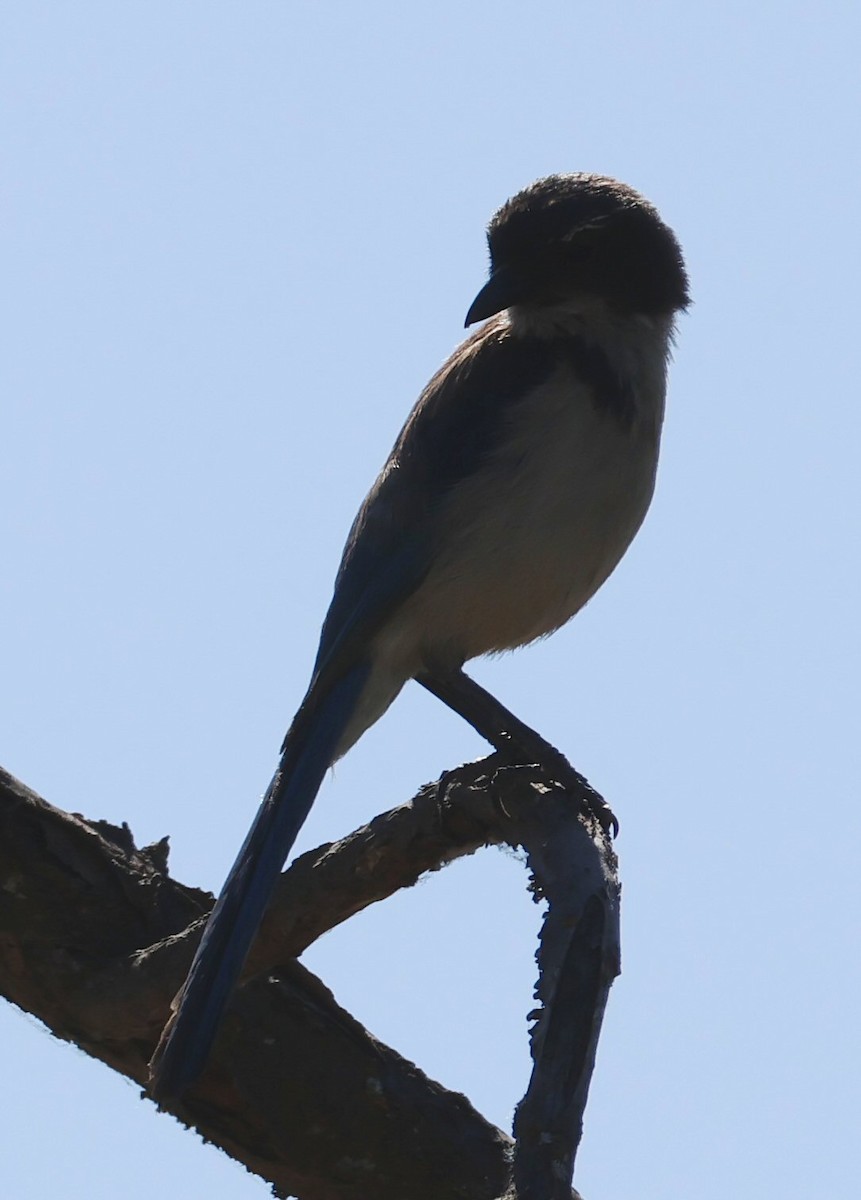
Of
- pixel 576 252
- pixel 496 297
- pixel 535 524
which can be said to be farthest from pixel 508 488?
pixel 576 252

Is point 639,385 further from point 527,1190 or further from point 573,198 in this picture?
point 527,1190

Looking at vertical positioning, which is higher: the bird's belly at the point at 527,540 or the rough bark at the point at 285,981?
the bird's belly at the point at 527,540

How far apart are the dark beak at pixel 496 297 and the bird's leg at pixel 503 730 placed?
1.10m

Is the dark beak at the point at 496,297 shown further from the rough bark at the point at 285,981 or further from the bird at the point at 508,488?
the rough bark at the point at 285,981

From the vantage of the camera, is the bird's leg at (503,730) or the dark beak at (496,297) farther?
the dark beak at (496,297)

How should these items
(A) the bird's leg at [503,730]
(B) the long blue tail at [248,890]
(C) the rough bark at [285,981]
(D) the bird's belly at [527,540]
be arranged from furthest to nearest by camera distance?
Answer: (D) the bird's belly at [527,540], (A) the bird's leg at [503,730], (C) the rough bark at [285,981], (B) the long blue tail at [248,890]

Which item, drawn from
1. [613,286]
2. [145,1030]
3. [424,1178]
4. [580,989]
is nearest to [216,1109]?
[145,1030]

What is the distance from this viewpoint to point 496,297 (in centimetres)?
505

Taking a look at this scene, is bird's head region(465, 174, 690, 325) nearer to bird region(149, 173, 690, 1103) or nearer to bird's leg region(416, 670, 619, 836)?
bird region(149, 173, 690, 1103)

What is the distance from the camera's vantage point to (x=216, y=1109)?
4047 mm

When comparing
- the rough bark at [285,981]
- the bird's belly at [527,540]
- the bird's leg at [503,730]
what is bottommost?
the rough bark at [285,981]

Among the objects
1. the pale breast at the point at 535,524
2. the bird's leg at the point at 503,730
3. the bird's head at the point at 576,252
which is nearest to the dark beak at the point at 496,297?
the bird's head at the point at 576,252

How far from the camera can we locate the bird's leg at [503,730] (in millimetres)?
4363

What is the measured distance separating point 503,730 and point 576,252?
5.08ft
